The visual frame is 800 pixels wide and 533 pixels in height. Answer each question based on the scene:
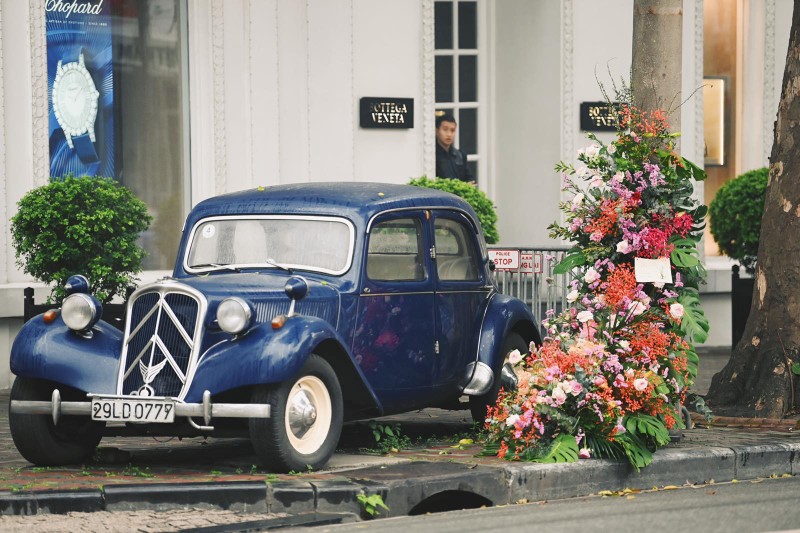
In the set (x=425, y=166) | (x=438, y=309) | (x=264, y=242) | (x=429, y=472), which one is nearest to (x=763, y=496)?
(x=429, y=472)

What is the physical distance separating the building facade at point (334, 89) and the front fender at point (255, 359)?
5599 millimetres

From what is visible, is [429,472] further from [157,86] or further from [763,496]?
[157,86]

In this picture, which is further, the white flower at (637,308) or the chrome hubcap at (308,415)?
the white flower at (637,308)

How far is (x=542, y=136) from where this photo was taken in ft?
54.7

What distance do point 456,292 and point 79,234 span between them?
404 cm

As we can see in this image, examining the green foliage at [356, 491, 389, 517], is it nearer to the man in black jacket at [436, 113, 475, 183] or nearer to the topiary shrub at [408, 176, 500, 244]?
the topiary shrub at [408, 176, 500, 244]

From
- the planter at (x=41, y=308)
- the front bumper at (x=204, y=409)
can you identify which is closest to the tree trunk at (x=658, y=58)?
Answer: the front bumper at (x=204, y=409)

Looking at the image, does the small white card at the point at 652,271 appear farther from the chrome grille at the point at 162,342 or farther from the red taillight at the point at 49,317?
the red taillight at the point at 49,317

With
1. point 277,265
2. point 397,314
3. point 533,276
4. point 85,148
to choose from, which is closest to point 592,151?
point 397,314

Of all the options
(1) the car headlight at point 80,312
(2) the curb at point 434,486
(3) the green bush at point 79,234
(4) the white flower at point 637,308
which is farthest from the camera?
(3) the green bush at point 79,234

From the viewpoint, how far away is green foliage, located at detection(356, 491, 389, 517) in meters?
7.49

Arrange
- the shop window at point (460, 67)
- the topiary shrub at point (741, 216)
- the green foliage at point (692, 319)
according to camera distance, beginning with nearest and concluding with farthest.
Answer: the green foliage at point (692, 319), the topiary shrub at point (741, 216), the shop window at point (460, 67)

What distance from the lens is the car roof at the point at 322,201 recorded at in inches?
370

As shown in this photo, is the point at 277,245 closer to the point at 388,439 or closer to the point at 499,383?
the point at 388,439
